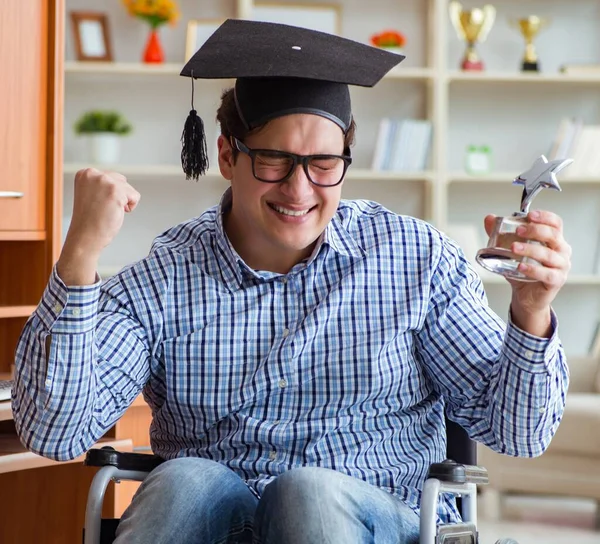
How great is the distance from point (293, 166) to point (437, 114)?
3160 millimetres

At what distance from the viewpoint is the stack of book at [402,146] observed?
14.9 feet

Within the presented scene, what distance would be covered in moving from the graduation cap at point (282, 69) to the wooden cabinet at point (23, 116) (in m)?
0.62

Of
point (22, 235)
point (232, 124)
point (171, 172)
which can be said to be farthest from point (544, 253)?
point (171, 172)

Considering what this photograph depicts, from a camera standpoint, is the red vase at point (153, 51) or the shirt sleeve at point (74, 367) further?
the red vase at point (153, 51)

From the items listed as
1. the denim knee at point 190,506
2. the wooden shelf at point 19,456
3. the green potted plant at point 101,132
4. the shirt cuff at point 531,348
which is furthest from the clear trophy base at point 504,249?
the green potted plant at point 101,132

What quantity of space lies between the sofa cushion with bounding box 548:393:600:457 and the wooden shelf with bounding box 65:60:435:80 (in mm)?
1709

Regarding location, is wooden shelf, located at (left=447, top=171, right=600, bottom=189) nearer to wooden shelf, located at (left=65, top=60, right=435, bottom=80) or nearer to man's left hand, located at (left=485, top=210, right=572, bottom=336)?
wooden shelf, located at (left=65, top=60, right=435, bottom=80)

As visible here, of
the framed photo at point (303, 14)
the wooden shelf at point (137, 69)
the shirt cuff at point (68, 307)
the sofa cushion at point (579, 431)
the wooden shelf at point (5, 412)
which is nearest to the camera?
the shirt cuff at point (68, 307)

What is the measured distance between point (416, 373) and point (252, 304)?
29cm

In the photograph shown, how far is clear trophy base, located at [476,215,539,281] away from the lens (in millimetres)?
1283

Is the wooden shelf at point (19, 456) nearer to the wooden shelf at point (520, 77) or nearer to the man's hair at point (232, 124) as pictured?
the man's hair at point (232, 124)

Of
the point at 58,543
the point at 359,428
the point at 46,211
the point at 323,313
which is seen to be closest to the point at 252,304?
the point at 323,313

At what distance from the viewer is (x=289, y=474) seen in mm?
1321

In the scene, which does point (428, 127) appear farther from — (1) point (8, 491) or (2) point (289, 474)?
(2) point (289, 474)
